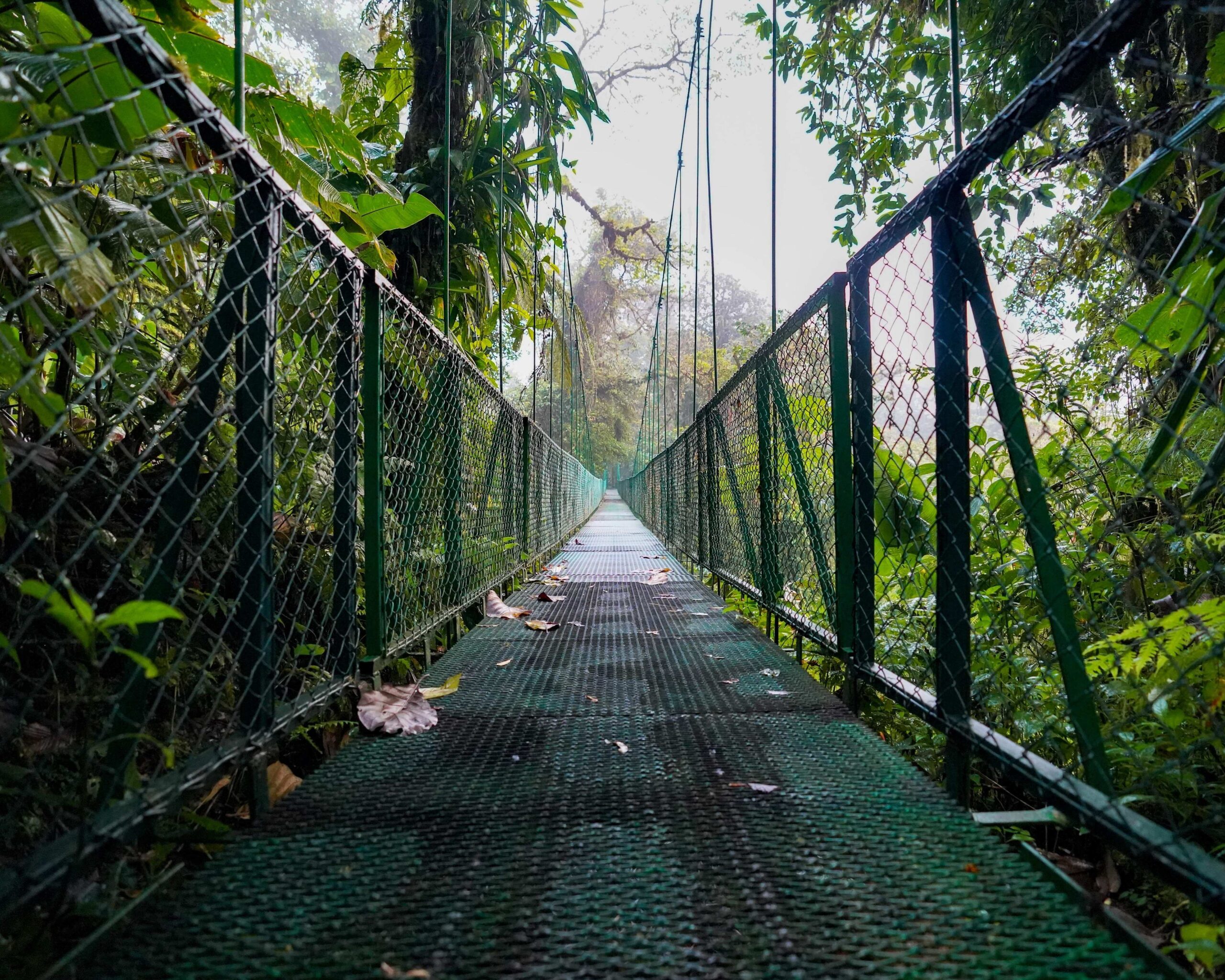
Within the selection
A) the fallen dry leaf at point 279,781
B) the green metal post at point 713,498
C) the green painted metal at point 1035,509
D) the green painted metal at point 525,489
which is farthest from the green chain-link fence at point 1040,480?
the green painted metal at point 525,489


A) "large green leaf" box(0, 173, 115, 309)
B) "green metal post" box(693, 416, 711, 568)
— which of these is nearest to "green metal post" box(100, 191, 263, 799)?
"large green leaf" box(0, 173, 115, 309)

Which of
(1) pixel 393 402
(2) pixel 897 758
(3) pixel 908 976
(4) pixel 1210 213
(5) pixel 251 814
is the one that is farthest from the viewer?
(1) pixel 393 402

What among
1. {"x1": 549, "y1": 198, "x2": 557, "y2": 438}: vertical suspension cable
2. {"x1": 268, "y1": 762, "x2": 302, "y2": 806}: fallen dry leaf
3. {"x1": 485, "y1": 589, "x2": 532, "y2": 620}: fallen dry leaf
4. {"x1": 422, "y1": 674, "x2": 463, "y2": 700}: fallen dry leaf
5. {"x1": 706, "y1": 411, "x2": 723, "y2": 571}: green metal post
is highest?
{"x1": 549, "y1": 198, "x2": 557, "y2": 438}: vertical suspension cable

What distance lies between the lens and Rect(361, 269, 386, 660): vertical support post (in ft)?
4.42

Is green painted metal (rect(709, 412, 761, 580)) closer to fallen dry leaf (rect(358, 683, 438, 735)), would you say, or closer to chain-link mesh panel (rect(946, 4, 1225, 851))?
chain-link mesh panel (rect(946, 4, 1225, 851))

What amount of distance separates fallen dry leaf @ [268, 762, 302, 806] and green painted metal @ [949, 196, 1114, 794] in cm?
117

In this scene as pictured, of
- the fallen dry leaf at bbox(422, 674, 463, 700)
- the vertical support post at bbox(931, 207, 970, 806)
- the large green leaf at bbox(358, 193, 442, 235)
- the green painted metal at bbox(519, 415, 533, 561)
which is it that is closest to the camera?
the vertical support post at bbox(931, 207, 970, 806)

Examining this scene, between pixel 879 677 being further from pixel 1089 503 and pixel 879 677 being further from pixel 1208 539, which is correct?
pixel 1089 503

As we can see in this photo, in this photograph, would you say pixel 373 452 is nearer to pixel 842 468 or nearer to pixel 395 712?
pixel 395 712

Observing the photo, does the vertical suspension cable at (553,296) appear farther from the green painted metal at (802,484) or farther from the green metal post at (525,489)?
the green painted metal at (802,484)

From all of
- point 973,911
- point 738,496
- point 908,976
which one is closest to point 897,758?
point 973,911

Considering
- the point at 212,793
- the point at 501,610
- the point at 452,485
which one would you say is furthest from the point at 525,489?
the point at 212,793

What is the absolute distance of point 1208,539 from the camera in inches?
58.4

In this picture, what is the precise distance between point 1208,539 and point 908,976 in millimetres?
1446
